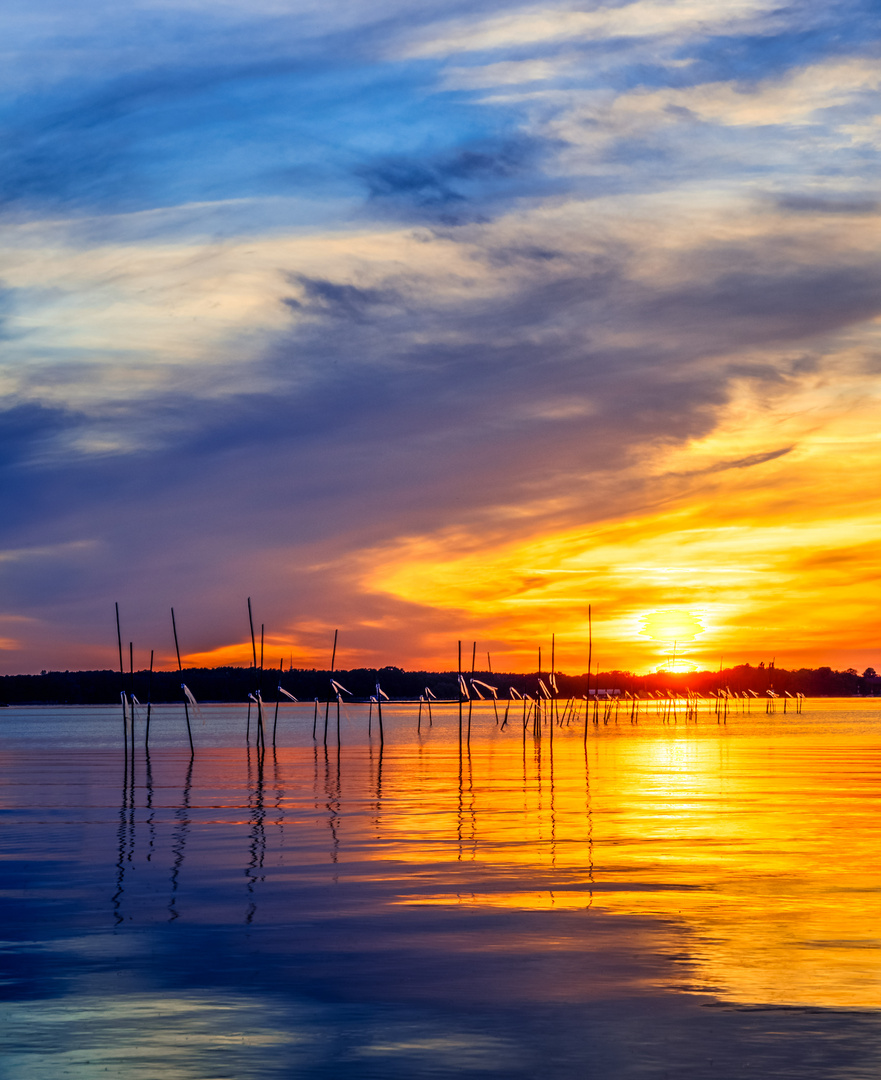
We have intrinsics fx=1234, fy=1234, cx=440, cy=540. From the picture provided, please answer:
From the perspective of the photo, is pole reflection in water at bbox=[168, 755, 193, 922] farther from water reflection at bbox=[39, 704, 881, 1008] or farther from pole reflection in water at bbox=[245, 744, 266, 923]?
pole reflection in water at bbox=[245, 744, 266, 923]

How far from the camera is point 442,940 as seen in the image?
17.0m

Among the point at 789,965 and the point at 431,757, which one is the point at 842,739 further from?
the point at 789,965

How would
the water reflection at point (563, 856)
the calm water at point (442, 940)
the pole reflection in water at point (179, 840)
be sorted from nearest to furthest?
the calm water at point (442, 940) < the water reflection at point (563, 856) < the pole reflection in water at point (179, 840)

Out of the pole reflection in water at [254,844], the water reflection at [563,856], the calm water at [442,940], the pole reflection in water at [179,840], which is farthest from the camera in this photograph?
the pole reflection in water at [254,844]

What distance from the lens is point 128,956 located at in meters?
16.1

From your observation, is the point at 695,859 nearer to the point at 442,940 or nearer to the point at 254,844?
the point at 442,940

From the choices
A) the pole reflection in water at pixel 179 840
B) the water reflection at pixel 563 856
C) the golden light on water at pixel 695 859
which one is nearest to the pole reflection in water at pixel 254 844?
the water reflection at pixel 563 856

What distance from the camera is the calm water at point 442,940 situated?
1176 cm

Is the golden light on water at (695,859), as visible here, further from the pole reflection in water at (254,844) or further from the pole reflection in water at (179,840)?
the pole reflection in water at (179,840)

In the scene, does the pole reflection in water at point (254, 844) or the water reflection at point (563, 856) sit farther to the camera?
the pole reflection in water at point (254, 844)

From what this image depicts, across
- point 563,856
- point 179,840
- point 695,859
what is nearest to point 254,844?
point 179,840

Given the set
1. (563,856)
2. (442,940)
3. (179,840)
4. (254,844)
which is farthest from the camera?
(179,840)

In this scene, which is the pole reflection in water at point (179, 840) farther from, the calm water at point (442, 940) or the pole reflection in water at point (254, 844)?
the pole reflection in water at point (254, 844)

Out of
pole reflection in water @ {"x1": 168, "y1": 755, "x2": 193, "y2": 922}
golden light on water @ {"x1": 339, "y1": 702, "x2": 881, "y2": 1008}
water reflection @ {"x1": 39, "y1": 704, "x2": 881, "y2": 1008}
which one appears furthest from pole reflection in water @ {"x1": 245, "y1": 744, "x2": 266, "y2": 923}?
golden light on water @ {"x1": 339, "y1": 702, "x2": 881, "y2": 1008}
